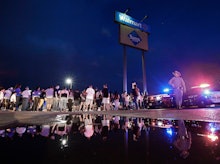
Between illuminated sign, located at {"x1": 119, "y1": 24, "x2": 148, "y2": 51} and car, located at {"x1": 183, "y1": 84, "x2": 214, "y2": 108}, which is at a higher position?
illuminated sign, located at {"x1": 119, "y1": 24, "x2": 148, "y2": 51}

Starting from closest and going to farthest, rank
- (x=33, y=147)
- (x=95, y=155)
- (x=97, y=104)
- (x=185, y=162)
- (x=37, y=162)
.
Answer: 1. (x=185, y=162)
2. (x=37, y=162)
3. (x=95, y=155)
4. (x=33, y=147)
5. (x=97, y=104)

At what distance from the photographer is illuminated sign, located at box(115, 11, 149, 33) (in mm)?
25686

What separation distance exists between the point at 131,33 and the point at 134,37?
33.2 inches

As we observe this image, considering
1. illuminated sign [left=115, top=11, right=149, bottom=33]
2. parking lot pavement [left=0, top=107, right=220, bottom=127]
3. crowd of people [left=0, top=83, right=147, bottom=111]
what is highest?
illuminated sign [left=115, top=11, right=149, bottom=33]

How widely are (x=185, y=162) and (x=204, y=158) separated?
20cm

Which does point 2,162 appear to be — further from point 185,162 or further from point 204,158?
point 204,158

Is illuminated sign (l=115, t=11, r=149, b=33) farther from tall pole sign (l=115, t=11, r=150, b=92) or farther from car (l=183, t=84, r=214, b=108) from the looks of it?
car (l=183, t=84, r=214, b=108)

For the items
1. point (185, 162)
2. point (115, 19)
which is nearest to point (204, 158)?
point (185, 162)

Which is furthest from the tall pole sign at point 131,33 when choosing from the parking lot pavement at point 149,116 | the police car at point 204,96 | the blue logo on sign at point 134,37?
the parking lot pavement at point 149,116

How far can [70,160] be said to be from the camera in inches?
60.3

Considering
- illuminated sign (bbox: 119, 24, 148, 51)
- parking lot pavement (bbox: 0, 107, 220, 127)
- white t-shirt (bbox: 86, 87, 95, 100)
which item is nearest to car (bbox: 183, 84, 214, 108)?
parking lot pavement (bbox: 0, 107, 220, 127)

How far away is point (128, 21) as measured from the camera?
2675cm

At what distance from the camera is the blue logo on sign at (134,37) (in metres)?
26.8

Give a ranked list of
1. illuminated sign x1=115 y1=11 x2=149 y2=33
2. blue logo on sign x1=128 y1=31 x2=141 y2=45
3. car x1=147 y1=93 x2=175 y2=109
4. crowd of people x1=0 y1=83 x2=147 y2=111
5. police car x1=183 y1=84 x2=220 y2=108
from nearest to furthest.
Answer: crowd of people x1=0 y1=83 x2=147 y2=111 → police car x1=183 y1=84 x2=220 y2=108 → car x1=147 y1=93 x2=175 y2=109 → illuminated sign x1=115 y1=11 x2=149 y2=33 → blue logo on sign x1=128 y1=31 x2=141 y2=45
